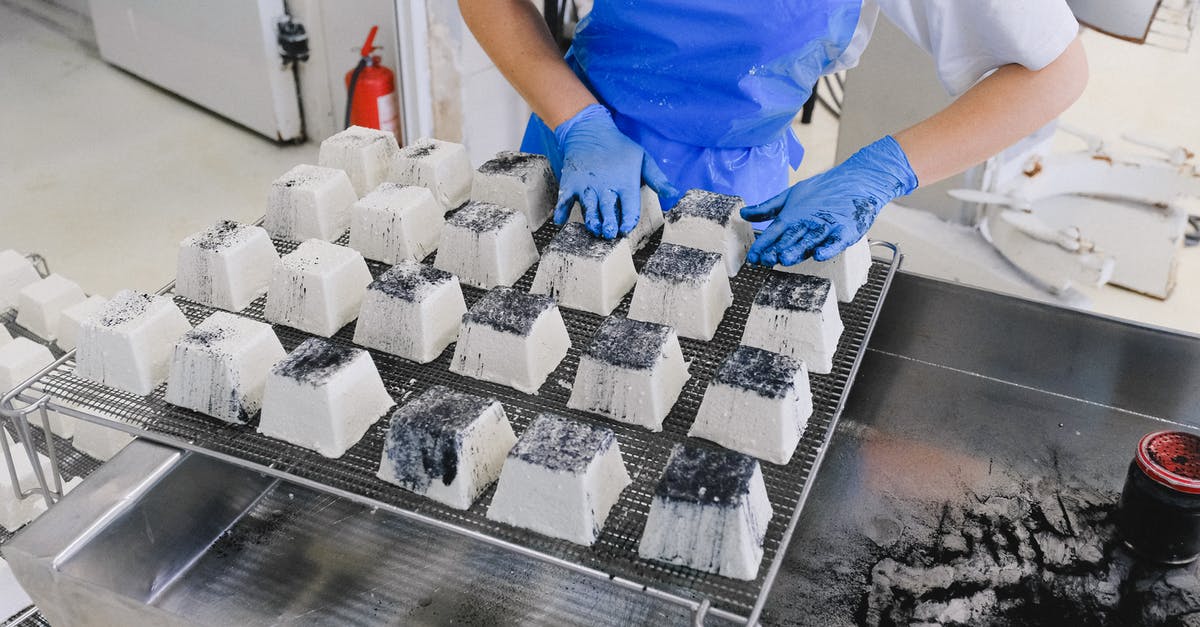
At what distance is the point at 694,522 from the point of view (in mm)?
1039

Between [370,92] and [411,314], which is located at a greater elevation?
[411,314]

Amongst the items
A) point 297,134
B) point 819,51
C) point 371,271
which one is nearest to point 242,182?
point 297,134

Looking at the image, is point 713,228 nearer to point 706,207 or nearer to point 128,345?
point 706,207

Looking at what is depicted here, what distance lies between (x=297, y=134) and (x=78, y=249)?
1.11 meters

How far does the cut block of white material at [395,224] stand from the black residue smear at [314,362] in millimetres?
345

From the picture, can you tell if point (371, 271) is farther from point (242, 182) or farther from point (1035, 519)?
point (242, 182)

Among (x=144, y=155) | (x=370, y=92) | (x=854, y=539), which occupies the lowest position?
(x=144, y=155)

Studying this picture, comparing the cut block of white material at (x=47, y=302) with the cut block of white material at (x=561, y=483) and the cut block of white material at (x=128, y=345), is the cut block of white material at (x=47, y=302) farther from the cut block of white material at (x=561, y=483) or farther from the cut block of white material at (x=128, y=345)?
the cut block of white material at (x=561, y=483)

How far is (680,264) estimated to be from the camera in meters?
1.45

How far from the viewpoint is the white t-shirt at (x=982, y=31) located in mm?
1552

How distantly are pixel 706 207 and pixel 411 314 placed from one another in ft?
1.76

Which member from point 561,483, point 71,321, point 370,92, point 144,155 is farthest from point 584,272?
point 144,155

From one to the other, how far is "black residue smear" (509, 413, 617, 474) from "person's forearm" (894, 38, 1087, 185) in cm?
92

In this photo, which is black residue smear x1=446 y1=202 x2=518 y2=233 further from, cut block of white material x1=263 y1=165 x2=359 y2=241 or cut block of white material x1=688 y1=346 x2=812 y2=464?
cut block of white material x1=688 y1=346 x2=812 y2=464
